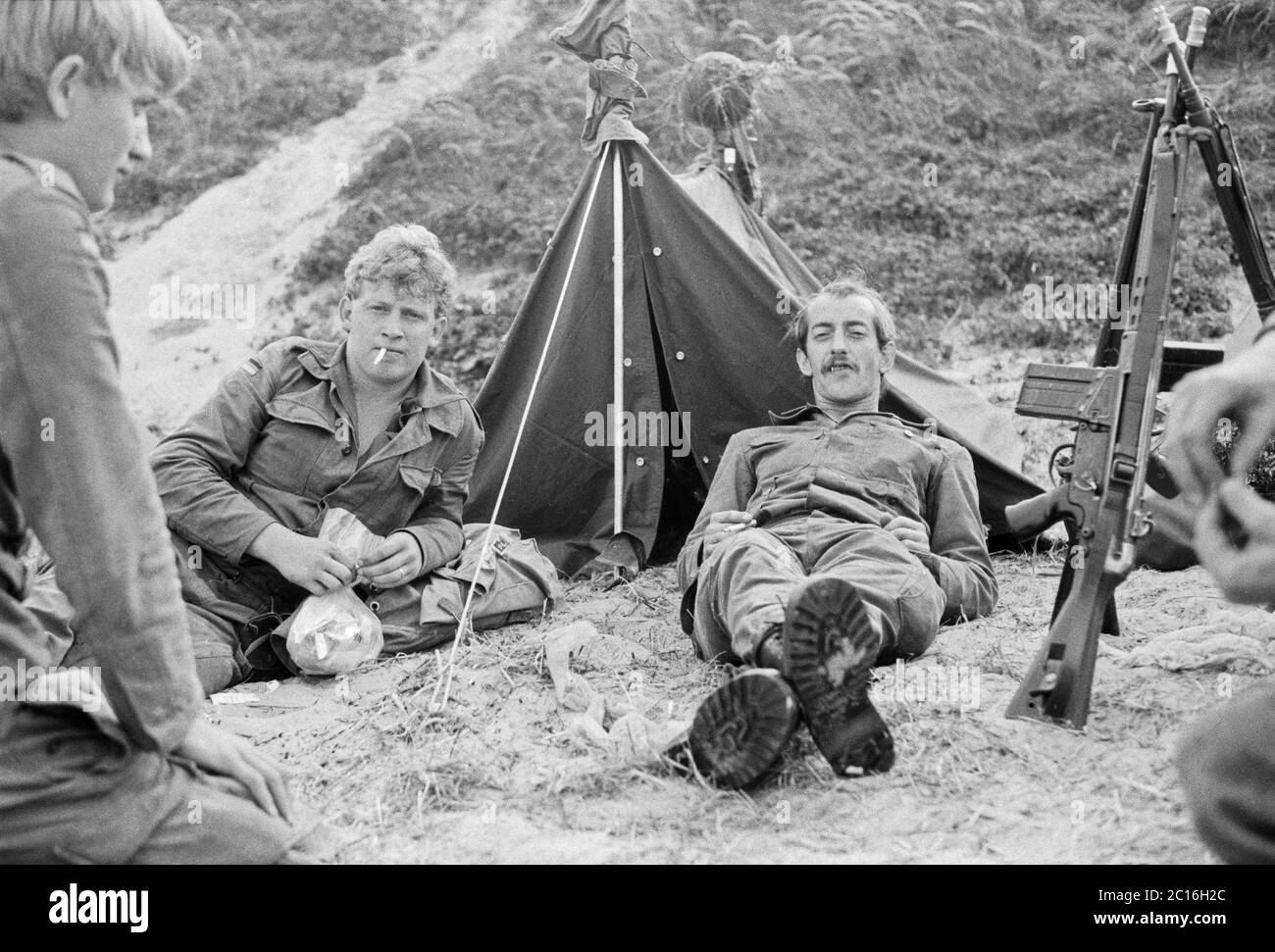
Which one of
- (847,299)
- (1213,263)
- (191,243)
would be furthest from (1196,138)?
(191,243)

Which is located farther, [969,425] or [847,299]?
[969,425]

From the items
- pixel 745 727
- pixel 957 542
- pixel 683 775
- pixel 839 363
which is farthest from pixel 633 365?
pixel 745 727

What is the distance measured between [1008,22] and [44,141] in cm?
986

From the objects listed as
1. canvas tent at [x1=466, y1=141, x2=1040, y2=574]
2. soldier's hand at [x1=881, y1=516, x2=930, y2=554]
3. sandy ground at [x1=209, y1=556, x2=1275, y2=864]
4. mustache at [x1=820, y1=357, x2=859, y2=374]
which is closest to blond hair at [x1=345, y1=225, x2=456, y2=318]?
canvas tent at [x1=466, y1=141, x2=1040, y2=574]

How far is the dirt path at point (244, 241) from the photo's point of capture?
27.2 ft

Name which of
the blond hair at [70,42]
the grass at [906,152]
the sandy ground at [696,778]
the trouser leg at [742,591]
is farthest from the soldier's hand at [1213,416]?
the grass at [906,152]

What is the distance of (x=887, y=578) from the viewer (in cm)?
361

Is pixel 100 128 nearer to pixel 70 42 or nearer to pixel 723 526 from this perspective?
pixel 70 42

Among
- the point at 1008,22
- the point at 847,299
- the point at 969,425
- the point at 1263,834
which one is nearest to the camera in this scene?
the point at 1263,834

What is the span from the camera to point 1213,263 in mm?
7316

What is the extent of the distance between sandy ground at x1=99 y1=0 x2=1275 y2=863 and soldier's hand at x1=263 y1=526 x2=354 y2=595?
328 millimetres

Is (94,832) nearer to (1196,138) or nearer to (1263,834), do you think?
(1263,834)

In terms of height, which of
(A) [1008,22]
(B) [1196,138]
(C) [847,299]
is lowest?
(C) [847,299]
